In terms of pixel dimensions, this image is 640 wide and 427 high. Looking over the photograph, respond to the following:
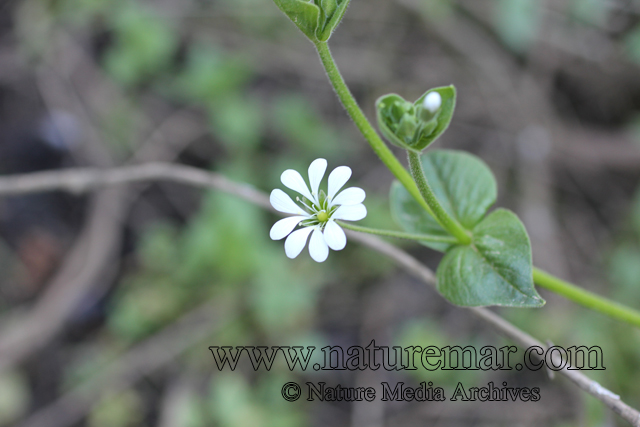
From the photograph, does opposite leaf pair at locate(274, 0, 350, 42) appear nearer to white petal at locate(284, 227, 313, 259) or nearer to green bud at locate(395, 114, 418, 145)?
green bud at locate(395, 114, 418, 145)

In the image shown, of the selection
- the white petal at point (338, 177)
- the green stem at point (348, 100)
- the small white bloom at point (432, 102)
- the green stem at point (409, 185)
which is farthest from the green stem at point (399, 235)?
the small white bloom at point (432, 102)

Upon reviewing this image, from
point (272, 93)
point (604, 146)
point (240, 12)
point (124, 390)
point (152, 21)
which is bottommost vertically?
point (124, 390)

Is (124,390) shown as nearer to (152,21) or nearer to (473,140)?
(152,21)

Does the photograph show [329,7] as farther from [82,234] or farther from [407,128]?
[82,234]

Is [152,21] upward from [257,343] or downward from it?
upward

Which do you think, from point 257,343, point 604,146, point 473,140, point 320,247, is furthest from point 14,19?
point 604,146

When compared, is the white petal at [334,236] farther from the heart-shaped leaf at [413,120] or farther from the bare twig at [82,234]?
the bare twig at [82,234]
